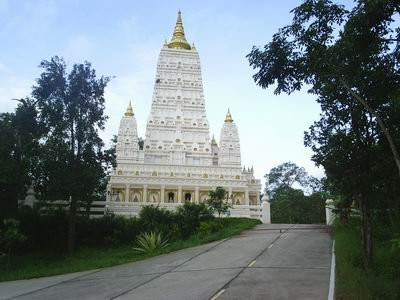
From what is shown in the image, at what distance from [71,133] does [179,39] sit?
1733 inches

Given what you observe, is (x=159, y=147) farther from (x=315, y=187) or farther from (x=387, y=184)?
(x=387, y=184)

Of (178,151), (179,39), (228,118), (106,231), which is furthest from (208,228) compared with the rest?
(179,39)

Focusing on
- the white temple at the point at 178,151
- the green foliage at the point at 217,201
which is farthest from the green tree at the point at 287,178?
the green foliage at the point at 217,201

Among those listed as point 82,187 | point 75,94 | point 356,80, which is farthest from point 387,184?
point 75,94

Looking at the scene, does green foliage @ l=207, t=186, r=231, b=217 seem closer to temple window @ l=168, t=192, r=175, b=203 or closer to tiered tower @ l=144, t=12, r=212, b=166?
temple window @ l=168, t=192, r=175, b=203

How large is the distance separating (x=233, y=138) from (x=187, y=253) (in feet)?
127

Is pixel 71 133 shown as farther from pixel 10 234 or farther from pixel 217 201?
pixel 217 201

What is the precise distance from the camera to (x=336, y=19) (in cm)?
959

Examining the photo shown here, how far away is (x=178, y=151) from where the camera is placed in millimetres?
51625

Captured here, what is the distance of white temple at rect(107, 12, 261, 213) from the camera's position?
45.1 meters

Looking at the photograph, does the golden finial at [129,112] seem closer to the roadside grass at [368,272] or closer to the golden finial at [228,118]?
the golden finial at [228,118]

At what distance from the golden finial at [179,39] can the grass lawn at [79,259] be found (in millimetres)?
42412

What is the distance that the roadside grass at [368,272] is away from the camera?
8.66 metres

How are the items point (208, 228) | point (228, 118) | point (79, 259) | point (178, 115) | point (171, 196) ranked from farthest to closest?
point (228, 118)
point (178, 115)
point (171, 196)
point (208, 228)
point (79, 259)
